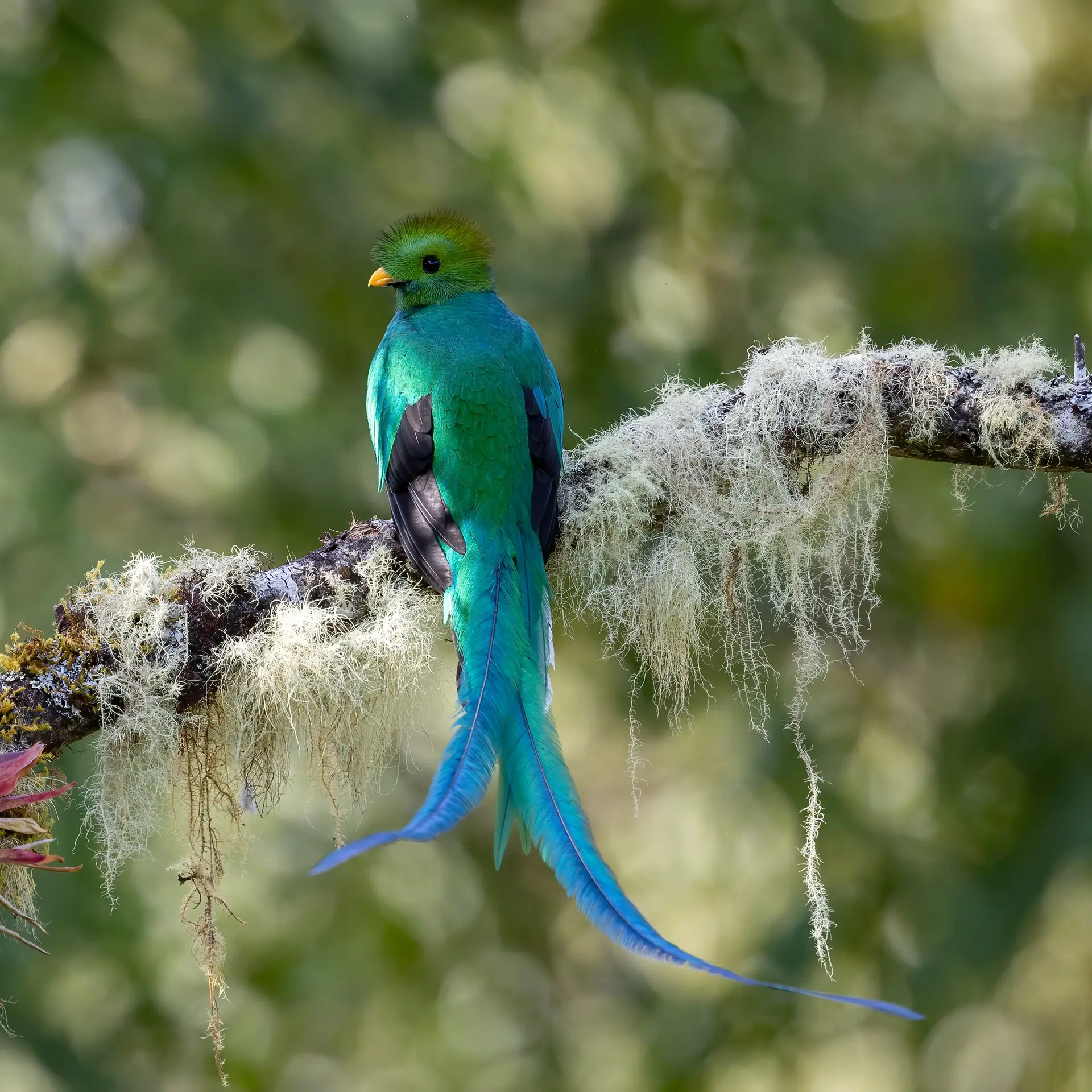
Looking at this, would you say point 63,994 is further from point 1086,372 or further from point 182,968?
point 1086,372

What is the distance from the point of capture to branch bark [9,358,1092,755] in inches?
88.6

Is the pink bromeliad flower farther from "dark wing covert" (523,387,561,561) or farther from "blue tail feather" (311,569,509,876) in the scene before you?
Answer: "dark wing covert" (523,387,561,561)

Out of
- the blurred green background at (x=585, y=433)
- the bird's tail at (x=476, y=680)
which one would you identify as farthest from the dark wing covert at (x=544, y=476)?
the blurred green background at (x=585, y=433)

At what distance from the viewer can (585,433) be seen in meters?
5.32

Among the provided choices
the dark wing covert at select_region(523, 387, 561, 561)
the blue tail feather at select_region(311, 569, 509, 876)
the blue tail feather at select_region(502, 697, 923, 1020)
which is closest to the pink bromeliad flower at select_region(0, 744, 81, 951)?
the blue tail feather at select_region(311, 569, 509, 876)

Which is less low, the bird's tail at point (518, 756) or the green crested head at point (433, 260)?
the green crested head at point (433, 260)

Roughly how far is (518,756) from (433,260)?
1708 millimetres

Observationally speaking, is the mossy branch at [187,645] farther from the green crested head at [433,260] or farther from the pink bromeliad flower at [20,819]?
the green crested head at [433,260]

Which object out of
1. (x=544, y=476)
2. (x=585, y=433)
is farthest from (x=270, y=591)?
(x=585, y=433)

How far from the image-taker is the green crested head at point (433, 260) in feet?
11.0

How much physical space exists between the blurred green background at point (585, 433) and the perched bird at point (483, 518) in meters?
1.78

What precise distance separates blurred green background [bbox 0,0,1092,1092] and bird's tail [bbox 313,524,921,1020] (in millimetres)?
2250

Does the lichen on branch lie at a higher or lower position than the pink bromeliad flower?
higher

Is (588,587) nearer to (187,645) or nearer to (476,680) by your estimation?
(476,680)
